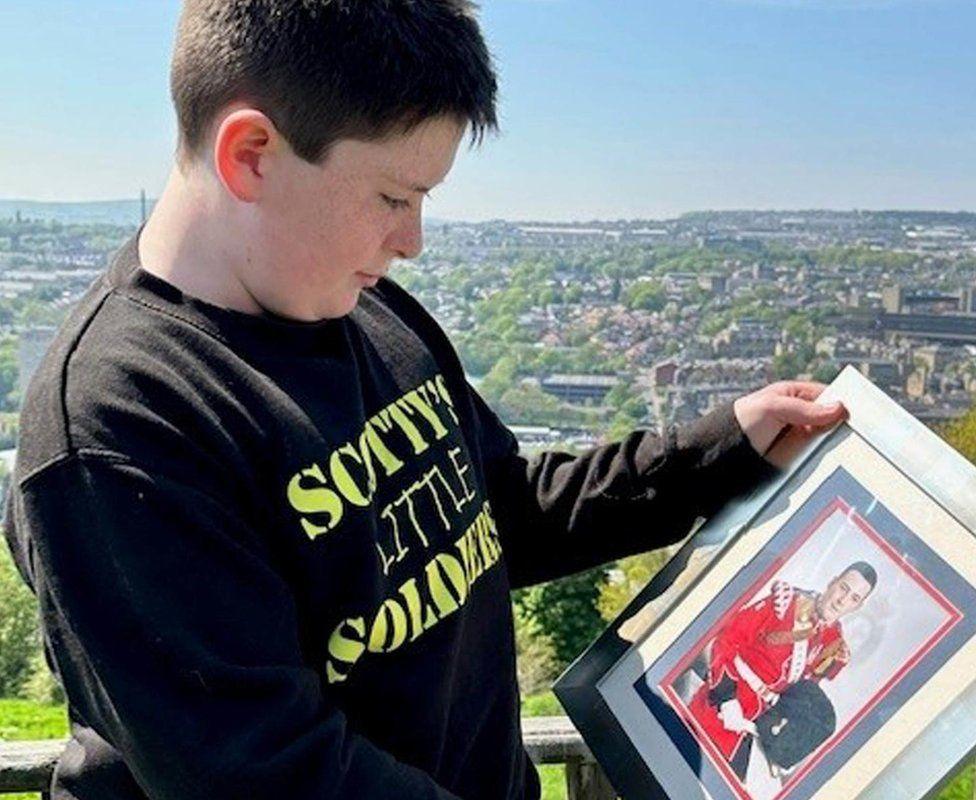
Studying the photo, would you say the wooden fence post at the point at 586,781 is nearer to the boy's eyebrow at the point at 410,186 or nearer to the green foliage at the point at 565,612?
the boy's eyebrow at the point at 410,186

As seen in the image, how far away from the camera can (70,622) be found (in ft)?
2.49

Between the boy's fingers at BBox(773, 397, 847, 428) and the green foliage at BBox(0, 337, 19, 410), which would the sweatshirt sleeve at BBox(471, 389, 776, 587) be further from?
the green foliage at BBox(0, 337, 19, 410)

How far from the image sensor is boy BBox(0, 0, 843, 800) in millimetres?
755

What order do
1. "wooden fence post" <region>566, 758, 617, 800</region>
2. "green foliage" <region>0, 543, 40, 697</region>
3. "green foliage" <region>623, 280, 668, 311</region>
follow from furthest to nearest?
"green foliage" <region>623, 280, 668, 311</region> < "green foliage" <region>0, 543, 40, 697</region> < "wooden fence post" <region>566, 758, 617, 800</region>

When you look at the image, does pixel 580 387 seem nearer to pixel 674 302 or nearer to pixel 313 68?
pixel 674 302

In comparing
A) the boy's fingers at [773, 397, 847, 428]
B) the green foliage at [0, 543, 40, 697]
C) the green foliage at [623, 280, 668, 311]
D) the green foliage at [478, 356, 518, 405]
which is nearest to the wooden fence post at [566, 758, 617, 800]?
the boy's fingers at [773, 397, 847, 428]

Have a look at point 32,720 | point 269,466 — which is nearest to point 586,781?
point 269,466

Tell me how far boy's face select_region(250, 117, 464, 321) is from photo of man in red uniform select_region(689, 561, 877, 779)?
0.46 metres

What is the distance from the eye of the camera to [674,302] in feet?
110

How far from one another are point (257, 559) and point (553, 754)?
2.24 feet

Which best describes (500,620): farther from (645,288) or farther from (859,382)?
(645,288)

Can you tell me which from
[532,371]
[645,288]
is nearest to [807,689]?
[532,371]

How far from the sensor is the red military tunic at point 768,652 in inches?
41.4

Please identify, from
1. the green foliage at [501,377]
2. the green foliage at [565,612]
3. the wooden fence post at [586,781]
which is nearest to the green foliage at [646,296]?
the green foliage at [501,377]
